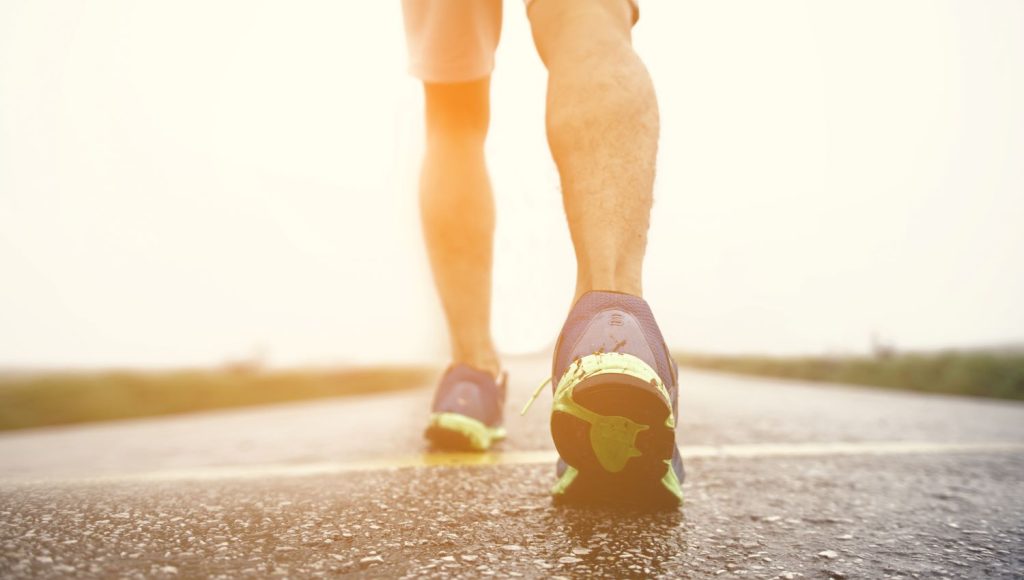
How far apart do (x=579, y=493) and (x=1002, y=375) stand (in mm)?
13410

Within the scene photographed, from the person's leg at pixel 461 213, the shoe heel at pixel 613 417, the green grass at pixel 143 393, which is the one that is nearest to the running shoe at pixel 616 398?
the shoe heel at pixel 613 417

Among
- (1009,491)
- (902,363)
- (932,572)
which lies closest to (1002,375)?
(902,363)

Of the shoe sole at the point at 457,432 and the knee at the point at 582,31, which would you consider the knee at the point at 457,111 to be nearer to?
the knee at the point at 582,31

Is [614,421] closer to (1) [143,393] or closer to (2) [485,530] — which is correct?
(2) [485,530]

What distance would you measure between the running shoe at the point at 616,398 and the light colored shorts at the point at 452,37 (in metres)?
0.72

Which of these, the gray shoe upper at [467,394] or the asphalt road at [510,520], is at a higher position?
the gray shoe upper at [467,394]

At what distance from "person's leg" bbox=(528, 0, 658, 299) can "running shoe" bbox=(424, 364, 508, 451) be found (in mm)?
603

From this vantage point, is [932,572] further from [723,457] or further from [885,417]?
[885,417]

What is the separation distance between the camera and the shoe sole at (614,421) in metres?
0.76

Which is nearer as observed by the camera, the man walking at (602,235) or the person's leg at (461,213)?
the man walking at (602,235)

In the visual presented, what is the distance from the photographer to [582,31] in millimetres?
977

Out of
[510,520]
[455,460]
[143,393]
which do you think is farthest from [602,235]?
[143,393]

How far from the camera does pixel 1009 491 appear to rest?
3.96ft

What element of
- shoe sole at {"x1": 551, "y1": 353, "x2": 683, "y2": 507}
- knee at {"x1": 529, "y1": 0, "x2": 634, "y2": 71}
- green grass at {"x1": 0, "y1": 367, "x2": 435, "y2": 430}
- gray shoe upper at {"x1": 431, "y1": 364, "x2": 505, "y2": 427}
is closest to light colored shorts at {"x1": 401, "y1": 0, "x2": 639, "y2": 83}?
knee at {"x1": 529, "y1": 0, "x2": 634, "y2": 71}
